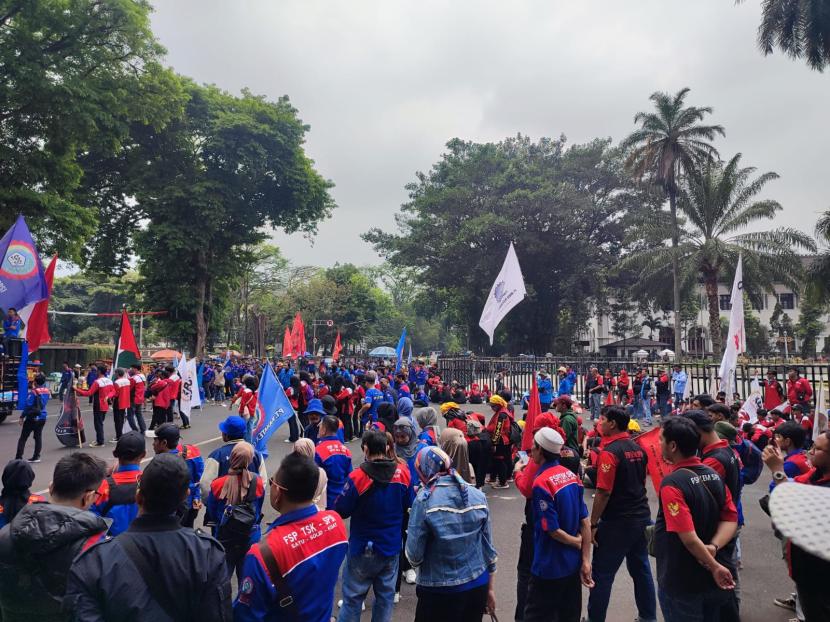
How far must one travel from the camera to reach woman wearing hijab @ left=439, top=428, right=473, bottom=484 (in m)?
5.16

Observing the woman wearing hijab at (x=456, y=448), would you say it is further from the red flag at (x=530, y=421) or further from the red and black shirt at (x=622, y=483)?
the red flag at (x=530, y=421)

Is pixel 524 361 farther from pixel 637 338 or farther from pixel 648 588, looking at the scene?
pixel 637 338

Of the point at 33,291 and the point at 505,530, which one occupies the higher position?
the point at 33,291

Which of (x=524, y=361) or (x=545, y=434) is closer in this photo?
(x=545, y=434)

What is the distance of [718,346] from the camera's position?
30.1 metres

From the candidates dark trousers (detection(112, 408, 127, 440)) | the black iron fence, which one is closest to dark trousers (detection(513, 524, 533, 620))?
dark trousers (detection(112, 408, 127, 440))

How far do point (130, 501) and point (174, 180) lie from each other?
32294mm

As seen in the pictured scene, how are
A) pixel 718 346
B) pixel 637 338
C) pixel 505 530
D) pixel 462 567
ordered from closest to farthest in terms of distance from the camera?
pixel 462 567 → pixel 505 530 → pixel 718 346 → pixel 637 338

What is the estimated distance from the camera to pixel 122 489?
3.95 meters

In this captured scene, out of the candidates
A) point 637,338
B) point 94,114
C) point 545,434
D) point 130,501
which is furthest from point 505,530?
point 637,338

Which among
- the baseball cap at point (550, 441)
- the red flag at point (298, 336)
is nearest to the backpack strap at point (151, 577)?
Answer: the baseball cap at point (550, 441)

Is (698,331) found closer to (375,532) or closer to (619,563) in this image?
(619,563)

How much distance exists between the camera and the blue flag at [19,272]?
9773mm

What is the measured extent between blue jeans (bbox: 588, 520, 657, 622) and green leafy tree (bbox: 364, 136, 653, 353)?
35.5 metres
